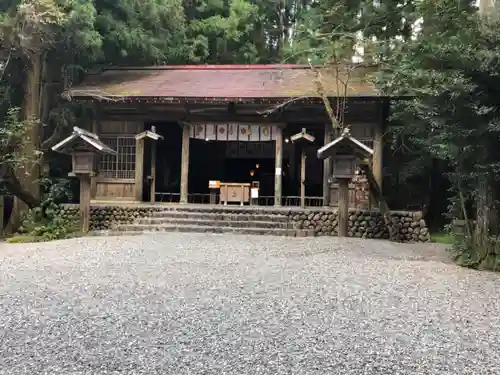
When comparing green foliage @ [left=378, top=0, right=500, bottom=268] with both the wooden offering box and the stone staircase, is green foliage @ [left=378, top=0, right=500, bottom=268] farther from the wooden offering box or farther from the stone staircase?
the wooden offering box

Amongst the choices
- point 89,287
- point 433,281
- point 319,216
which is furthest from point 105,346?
point 319,216

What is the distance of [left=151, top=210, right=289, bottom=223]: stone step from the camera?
11781 mm

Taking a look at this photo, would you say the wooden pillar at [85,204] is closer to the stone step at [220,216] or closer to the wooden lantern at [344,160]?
the stone step at [220,216]

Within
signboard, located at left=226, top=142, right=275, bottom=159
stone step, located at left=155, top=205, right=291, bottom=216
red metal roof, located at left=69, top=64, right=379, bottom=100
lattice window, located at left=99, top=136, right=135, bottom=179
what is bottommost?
stone step, located at left=155, top=205, right=291, bottom=216

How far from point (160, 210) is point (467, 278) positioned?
7.55 meters

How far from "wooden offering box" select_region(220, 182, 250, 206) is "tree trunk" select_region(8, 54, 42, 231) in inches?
191

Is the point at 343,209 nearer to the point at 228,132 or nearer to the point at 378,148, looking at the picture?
the point at 378,148

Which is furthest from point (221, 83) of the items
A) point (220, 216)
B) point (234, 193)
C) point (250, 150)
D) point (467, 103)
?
point (467, 103)

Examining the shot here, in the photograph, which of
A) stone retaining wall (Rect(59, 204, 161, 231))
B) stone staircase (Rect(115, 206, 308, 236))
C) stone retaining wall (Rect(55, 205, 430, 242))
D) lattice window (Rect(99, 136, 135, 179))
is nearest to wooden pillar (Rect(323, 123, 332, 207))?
stone retaining wall (Rect(55, 205, 430, 242))

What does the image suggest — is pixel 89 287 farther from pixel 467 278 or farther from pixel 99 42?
pixel 99 42

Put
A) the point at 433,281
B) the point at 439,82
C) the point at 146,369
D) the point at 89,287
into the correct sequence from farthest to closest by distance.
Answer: the point at 439,82 < the point at 433,281 < the point at 89,287 < the point at 146,369

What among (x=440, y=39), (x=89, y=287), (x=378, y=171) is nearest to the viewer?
(x=89, y=287)

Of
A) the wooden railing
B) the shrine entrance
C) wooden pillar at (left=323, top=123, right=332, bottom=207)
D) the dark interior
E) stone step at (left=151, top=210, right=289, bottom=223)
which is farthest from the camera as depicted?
the shrine entrance

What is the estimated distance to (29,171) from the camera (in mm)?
13078
